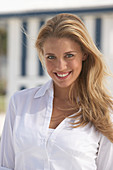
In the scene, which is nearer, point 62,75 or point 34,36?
point 62,75

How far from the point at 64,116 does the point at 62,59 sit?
33 cm

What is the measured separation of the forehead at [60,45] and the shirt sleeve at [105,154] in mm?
513

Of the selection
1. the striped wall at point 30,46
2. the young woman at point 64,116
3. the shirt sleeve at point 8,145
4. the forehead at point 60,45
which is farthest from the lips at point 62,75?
the striped wall at point 30,46

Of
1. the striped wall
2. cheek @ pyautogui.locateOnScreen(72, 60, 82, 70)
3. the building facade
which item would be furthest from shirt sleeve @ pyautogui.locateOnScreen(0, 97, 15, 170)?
the striped wall

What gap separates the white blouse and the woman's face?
0.65ft

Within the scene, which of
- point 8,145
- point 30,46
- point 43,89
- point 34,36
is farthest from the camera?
point 30,46

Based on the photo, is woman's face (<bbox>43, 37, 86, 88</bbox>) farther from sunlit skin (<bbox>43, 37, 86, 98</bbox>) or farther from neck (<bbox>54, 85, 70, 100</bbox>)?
neck (<bbox>54, 85, 70, 100</bbox>)

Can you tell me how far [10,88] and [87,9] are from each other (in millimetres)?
2064

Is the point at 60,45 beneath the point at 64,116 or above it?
above

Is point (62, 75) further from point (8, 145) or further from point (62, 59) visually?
point (8, 145)

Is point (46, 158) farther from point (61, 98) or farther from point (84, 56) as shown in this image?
point (84, 56)

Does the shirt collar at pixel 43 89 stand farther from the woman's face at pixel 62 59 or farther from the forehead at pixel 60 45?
the forehead at pixel 60 45

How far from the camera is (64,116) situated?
1.66m

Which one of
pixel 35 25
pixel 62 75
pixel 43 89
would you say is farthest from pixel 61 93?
pixel 35 25
